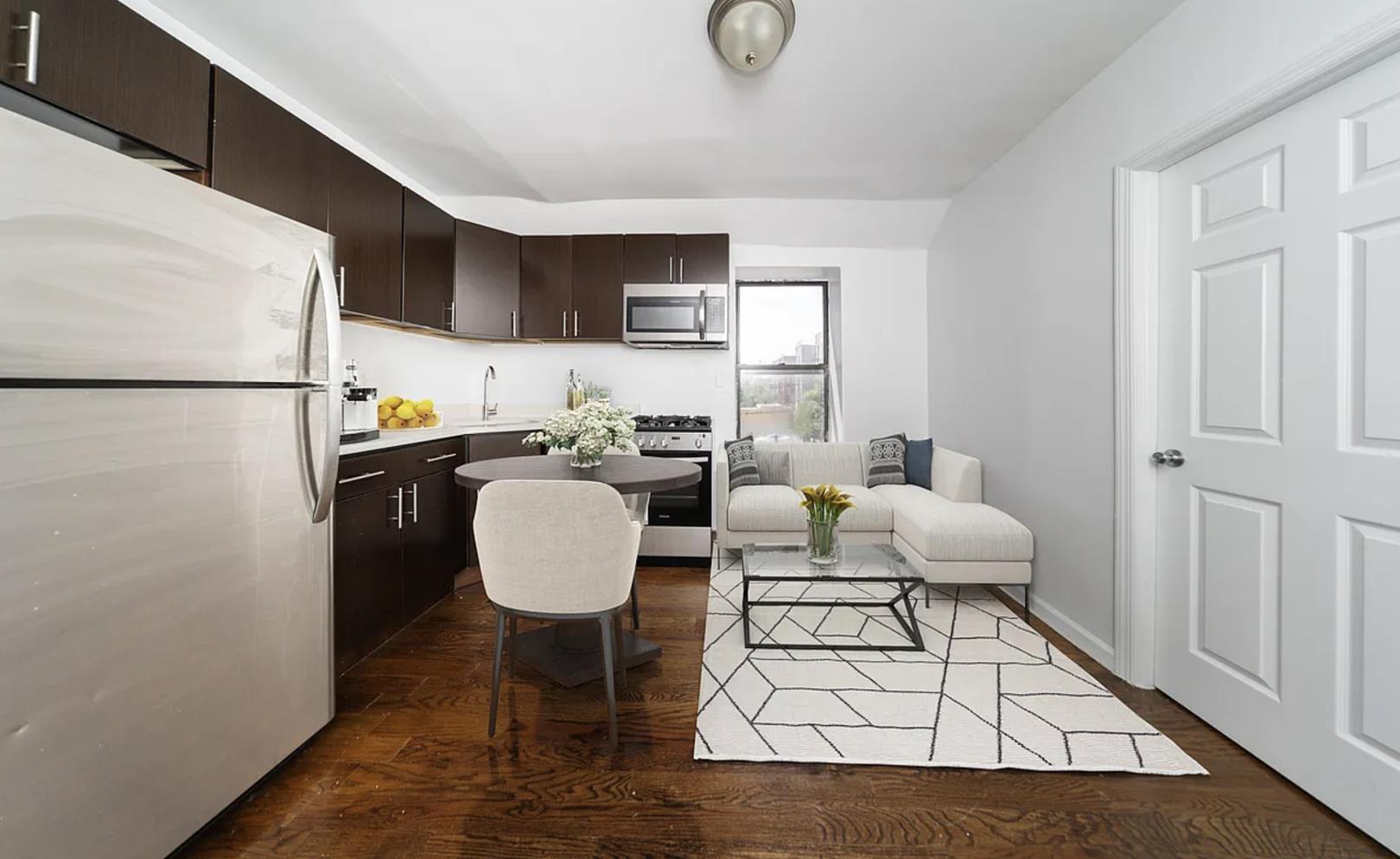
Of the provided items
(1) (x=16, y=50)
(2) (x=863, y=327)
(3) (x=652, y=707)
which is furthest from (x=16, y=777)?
(2) (x=863, y=327)

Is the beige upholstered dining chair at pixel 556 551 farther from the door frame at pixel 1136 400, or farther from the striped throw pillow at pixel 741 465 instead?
the striped throw pillow at pixel 741 465

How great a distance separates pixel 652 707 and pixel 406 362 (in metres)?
2.70

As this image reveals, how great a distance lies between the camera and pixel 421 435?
288cm

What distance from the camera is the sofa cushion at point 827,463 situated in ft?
13.5

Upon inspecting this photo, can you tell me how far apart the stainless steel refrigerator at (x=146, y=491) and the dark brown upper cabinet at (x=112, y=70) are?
57cm

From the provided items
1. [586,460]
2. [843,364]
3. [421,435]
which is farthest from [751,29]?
[843,364]

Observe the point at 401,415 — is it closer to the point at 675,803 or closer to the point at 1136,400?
the point at 675,803

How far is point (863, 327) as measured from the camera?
14.8ft

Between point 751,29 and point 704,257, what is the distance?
206cm

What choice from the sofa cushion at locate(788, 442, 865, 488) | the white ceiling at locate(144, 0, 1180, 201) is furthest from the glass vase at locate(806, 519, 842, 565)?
the white ceiling at locate(144, 0, 1180, 201)

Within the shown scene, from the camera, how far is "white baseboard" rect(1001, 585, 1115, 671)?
2.33 m

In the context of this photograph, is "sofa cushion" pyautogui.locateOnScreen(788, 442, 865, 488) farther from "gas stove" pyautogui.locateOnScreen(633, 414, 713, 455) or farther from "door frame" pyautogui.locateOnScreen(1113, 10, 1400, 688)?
"door frame" pyautogui.locateOnScreen(1113, 10, 1400, 688)

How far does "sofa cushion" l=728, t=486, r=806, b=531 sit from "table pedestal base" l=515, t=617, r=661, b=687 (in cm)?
120

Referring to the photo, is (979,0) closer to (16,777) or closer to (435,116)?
(435,116)
